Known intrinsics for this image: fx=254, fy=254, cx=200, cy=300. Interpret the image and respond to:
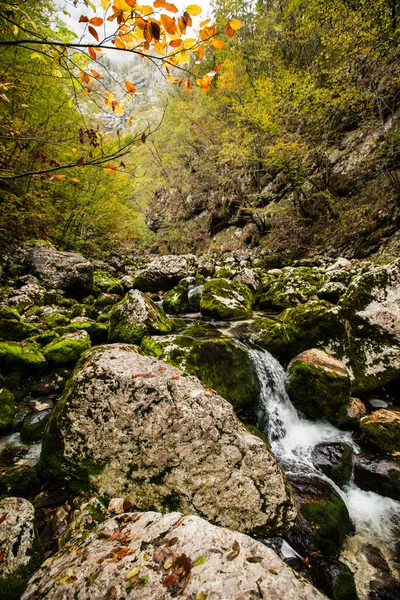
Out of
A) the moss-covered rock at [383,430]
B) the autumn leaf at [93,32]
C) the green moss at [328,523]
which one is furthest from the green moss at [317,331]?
the autumn leaf at [93,32]

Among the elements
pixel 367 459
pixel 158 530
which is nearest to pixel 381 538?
pixel 367 459

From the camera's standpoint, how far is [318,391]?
453 centimetres

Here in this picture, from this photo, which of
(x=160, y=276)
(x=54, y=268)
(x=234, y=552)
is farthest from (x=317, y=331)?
(x=54, y=268)

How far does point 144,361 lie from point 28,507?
1504mm

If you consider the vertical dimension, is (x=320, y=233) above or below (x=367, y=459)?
above

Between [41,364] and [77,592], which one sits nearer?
[77,592]

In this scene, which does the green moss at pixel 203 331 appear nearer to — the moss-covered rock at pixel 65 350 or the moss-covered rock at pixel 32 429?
the moss-covered rock at pixel 65 350

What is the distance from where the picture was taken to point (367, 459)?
3.74 metres

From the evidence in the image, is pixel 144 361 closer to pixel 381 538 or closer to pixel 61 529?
pixel 61 529

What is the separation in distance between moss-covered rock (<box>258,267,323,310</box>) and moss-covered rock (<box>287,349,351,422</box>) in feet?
12.4

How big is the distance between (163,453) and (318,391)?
3265 mm

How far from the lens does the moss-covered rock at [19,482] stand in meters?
2.54

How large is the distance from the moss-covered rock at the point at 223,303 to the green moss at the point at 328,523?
5146 mm

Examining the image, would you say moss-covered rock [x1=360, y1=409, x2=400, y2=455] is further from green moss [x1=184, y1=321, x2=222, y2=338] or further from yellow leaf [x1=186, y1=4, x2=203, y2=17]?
yellow leaf [x1=186, y1=4, x2=203, y2=17]
